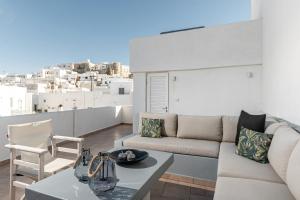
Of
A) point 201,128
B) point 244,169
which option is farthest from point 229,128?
point 244,169

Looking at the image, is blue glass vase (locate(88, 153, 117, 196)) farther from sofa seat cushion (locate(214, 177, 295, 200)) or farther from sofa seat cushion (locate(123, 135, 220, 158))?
sofa seat cushion (locate(123, 135, 220, 158))

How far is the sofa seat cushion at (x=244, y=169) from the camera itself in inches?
63.0

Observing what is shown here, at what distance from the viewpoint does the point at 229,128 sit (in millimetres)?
2930

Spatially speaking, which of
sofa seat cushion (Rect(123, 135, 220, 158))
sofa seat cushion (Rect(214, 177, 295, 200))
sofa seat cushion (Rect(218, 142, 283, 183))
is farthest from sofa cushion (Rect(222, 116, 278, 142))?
sofa seat cushion (Rect(214, 177, 295, 200))

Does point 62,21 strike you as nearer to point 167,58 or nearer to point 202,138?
point 167,58

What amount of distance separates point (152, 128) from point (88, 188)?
206 cm

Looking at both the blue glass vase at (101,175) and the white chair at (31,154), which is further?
the white chair at (31,154)

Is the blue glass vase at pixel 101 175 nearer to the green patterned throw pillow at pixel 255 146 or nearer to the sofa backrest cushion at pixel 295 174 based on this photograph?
the sofa backrest cushion at pixel 295 174

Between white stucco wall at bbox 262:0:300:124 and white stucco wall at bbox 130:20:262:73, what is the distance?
3.27 ft

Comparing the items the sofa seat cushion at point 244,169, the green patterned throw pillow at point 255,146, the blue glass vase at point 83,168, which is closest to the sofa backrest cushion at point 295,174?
the sofa seat cushion at point 244,169

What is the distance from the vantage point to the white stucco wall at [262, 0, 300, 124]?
7.06 ft

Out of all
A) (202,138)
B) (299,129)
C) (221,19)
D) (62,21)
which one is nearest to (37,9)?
(62,21)

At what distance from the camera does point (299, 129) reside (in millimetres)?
1838

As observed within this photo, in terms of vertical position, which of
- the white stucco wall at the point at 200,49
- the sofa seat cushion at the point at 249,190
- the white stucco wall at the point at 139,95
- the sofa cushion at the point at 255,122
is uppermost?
the white stucco wall at the point at 200,49
